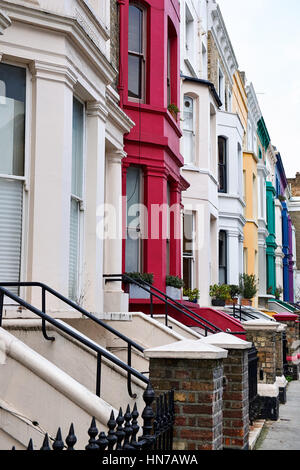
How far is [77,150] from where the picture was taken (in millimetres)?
9375

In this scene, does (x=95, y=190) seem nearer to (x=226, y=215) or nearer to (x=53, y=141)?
(x=53, y=141)

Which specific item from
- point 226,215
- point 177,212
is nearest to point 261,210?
point 226,215

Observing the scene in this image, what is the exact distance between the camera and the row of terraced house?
5781 millimetres

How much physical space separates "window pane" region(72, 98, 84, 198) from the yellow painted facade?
19198 millimetres

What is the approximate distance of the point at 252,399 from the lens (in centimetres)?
1071

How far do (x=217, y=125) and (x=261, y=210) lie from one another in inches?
418

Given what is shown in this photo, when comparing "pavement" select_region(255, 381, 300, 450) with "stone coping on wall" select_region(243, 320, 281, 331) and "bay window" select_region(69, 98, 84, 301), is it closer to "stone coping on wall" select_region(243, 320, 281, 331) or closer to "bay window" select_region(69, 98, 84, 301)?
"stone coping on wall" select_region(243, 320, 281, 331)

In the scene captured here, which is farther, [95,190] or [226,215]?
[226,215]

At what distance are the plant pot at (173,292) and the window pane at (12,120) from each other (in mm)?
5579

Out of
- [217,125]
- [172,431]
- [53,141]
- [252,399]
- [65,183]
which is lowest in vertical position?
[252,399]

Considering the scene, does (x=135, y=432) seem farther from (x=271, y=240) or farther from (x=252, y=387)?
(x=271, y=240)

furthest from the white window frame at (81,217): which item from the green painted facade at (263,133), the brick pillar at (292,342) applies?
the green painted facade at (263,133)

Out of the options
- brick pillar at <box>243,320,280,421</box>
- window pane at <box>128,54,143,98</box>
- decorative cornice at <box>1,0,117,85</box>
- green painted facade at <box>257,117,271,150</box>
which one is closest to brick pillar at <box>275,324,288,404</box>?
brick pillar at <box>243,320,280,421</box>
